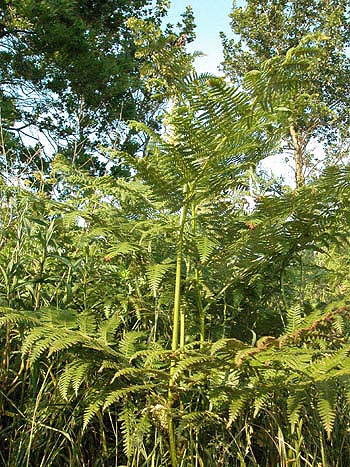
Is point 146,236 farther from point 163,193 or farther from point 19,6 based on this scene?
point 19,6

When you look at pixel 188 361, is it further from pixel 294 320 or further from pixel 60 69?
pixel 60 69

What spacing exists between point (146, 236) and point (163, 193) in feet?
0.39

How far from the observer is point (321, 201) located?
1.30 m

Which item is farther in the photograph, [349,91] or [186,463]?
[349,91]

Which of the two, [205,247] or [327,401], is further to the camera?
[205,247]

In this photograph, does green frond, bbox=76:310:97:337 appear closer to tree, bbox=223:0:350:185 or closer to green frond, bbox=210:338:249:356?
green frond, bbox=210:338:249:356

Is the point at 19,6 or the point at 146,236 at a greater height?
the point at 19,6

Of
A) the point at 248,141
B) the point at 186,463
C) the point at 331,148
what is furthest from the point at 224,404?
the point at 331,148

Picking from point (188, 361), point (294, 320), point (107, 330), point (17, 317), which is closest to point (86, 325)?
point (107, 330)

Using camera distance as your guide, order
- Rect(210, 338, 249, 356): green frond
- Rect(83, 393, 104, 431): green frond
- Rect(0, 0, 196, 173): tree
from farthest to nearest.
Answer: Rect(0, 0, 196, 173): tree, Rect(83, 393, 104, 431): green frond, Rect(210, 338, 249, 356): green frond

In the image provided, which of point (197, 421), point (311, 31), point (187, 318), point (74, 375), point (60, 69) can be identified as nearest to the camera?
point (74, 375)

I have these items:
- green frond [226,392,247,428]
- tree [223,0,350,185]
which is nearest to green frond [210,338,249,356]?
green frond [226,392,247,428]

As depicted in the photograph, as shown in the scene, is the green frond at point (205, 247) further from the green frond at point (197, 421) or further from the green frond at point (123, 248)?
the green frond at point (197, 421)

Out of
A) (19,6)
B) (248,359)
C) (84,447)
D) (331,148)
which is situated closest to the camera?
(248,359)
